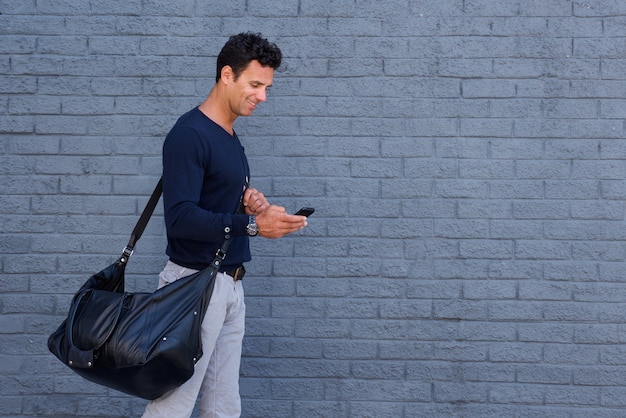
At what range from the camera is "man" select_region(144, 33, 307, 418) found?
3.44 metres

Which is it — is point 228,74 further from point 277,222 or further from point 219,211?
point 277,222

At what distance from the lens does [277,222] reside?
339cm

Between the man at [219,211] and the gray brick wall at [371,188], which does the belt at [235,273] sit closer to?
the man at [219,211]

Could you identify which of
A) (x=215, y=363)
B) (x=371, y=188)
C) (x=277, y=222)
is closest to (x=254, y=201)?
(x=277, y=222)

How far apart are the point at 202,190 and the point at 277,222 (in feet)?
1.33

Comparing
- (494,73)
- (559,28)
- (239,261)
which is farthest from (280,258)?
(559,28)

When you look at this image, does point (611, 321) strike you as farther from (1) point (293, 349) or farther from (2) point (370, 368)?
(1) point (293, 349)

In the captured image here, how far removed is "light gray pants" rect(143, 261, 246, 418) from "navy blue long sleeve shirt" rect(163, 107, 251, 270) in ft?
0.34

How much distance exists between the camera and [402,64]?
489 centimetres

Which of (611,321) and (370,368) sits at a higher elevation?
(611,321)

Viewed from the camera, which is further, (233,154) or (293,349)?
(293,349)

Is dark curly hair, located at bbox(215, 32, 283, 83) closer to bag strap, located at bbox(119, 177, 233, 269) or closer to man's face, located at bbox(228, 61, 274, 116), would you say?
man's face, located at bbox(228, 61, 274, 116)

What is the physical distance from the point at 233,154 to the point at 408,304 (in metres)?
1.72

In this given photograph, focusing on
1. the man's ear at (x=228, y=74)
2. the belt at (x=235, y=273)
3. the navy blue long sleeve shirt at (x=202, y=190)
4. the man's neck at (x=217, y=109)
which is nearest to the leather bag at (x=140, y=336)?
the navy blue long sleeve shirt at (x=202, y=190)
